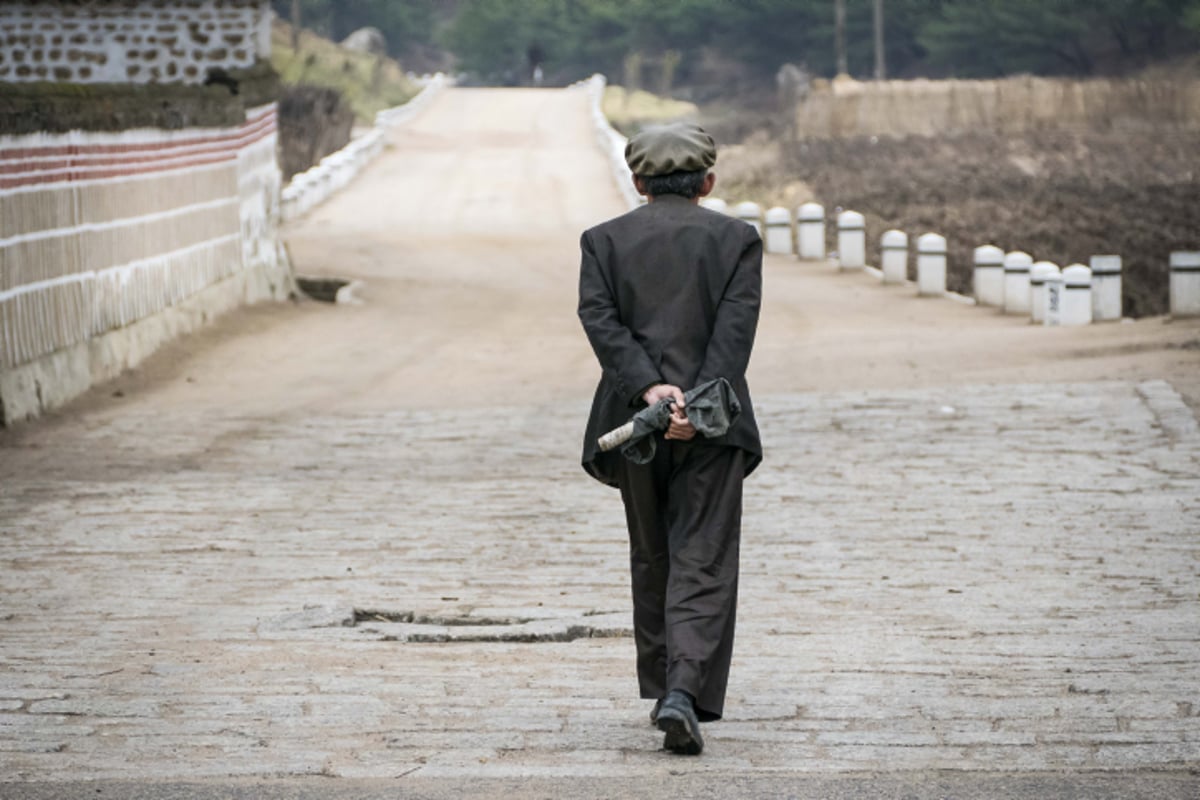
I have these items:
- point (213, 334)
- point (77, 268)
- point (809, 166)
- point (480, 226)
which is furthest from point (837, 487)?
point (809, 166)

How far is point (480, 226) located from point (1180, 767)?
2803 cm

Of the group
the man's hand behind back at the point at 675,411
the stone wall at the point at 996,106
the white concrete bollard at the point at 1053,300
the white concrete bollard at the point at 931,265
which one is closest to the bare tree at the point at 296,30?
the stone wall at the point at 996,106

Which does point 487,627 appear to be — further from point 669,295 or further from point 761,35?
point 761,35

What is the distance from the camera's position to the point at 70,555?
905cm

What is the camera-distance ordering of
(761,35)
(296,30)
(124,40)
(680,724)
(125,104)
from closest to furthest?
(680,724), (125,104), (124,40), (296,30), (761,35)

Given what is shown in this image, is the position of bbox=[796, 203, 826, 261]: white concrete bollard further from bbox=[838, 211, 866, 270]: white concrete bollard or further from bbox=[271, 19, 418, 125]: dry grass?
bbox=[271, 19, 418, 125]: dry grass

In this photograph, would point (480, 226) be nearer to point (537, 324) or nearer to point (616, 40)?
point (537, 324)

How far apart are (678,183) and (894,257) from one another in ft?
64.8

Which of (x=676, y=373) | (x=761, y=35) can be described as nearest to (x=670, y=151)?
(x=676, y=373)

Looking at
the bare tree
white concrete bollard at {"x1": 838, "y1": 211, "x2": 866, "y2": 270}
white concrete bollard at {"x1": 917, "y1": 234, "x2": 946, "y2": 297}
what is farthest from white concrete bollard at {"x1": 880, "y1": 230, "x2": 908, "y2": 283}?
the bare tree

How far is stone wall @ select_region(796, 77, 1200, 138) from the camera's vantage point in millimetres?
59125

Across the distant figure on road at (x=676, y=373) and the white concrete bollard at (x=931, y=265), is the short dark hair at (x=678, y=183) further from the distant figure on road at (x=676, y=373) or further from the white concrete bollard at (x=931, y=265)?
the white concrete bollard at (x=931, y=265)

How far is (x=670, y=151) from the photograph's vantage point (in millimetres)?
5836

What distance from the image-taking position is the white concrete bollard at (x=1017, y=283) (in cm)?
2139
